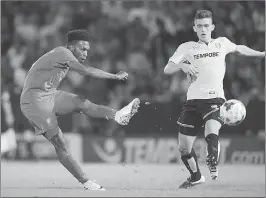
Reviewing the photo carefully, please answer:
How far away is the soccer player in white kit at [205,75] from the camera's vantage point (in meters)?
8.32

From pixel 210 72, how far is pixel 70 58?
1548 millimetres

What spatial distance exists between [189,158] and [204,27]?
1559mm

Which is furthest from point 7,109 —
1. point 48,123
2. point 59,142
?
point 48,123

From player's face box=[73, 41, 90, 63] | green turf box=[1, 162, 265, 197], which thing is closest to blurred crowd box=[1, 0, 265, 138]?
green turf box=[1, 162, 265, 197]

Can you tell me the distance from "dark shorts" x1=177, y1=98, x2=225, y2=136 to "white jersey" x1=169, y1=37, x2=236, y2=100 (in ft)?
0.22

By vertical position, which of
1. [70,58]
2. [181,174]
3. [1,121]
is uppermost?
[70,58]

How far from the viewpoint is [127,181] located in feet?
35.9

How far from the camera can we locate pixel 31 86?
810 centimetres

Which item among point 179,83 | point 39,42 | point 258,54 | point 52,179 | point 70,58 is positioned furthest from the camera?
point 39,42

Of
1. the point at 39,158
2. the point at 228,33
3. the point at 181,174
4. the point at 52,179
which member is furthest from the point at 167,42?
the point at 39,158

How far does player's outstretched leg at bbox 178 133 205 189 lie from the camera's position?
868cm

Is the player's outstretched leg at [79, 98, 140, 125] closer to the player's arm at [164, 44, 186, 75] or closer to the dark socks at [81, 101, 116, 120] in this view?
the dark socks at [81, 101, 116, 120]

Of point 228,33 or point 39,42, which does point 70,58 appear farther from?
point 39,42

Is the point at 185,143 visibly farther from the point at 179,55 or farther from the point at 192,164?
the point at 179,55
